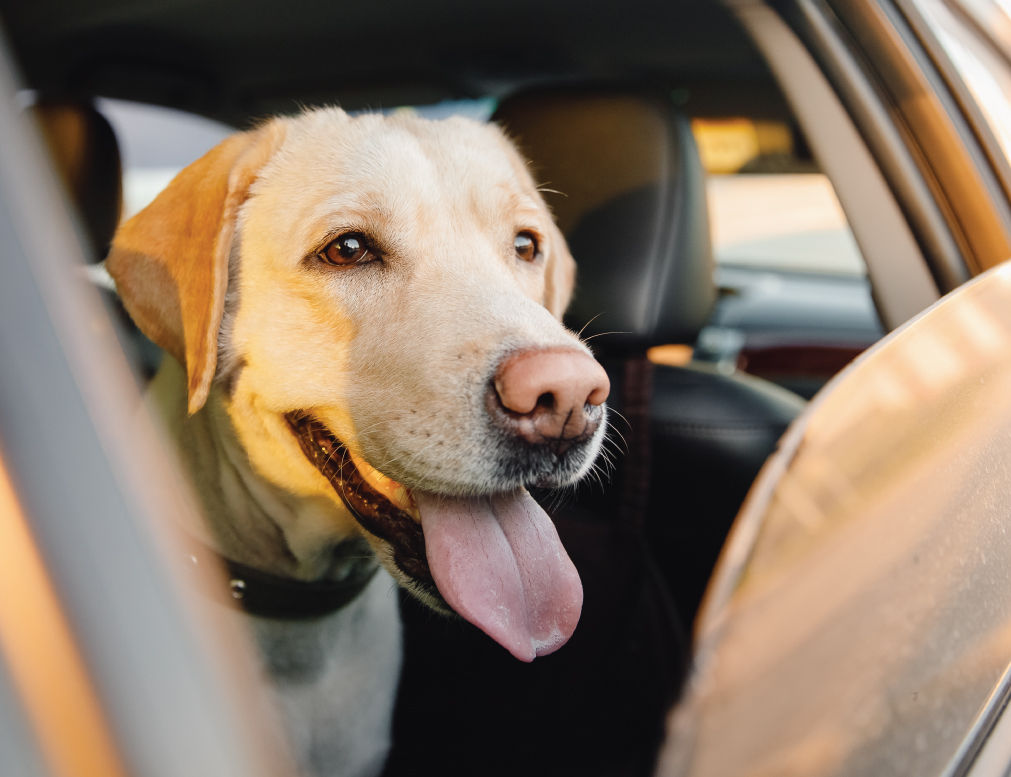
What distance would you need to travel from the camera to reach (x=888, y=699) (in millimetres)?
1141

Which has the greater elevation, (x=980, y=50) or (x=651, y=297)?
(x=980, y=50)

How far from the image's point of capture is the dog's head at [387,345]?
1.38 meters

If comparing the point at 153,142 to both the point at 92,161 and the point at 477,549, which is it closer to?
the point at 92,161

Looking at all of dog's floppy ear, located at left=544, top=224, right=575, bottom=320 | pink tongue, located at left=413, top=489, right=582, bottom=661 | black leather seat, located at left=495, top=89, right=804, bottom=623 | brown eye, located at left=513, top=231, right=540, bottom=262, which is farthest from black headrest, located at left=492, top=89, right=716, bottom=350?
pink tongue, located at left=413, top=489, right=582, bottom=661

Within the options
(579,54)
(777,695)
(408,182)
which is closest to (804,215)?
(579,54)

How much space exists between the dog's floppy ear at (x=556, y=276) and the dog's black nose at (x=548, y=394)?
805 mm

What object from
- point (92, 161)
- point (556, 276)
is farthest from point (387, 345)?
point (92, 161)

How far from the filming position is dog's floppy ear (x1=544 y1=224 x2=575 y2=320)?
82.7 inches

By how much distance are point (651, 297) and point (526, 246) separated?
0.45 meters

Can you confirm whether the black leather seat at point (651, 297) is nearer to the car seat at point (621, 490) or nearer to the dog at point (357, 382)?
the car seat at point (621, 490)

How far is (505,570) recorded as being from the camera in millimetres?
1475

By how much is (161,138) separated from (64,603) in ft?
9.47

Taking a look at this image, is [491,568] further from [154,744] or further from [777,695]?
[154,744]

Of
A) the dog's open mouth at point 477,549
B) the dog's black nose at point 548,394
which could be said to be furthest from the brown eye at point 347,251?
the dog's black nose at point 548,394
